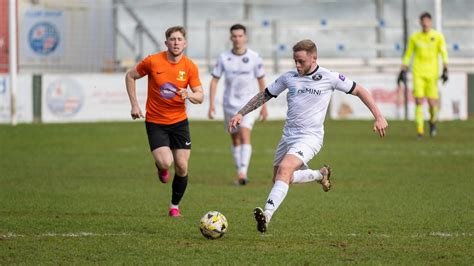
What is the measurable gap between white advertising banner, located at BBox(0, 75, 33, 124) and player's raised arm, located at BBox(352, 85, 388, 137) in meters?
20.2

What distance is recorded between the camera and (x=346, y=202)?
1322 centimetres

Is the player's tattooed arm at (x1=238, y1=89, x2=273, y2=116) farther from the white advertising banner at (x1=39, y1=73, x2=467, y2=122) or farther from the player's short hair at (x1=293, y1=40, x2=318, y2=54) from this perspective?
the white advertising banner at (x1=39, y1=73, x2=467, y2=122)

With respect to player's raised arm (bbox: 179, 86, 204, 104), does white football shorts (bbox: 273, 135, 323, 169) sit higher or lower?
lower

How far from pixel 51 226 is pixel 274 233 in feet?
7.95

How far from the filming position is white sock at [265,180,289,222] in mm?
9711

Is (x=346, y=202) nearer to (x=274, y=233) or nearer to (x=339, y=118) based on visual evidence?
(x=274, y=233)

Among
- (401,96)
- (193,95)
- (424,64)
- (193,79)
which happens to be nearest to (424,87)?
(424,64)

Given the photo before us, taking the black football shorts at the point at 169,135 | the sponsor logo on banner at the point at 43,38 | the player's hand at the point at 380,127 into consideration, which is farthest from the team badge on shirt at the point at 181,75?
the sponsor logo on banner at the point at 43,38

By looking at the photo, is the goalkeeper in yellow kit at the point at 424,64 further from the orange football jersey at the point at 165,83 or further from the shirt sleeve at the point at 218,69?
the orange football jersey at the point at 165,83

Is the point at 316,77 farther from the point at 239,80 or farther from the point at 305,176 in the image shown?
the point at 239,80

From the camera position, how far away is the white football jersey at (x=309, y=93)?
34.0 ft

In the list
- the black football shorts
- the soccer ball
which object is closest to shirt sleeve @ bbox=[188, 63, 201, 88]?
the black football shorts

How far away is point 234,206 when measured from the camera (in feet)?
42.1

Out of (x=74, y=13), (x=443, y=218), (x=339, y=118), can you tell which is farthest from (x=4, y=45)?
(x=443, y=218)
